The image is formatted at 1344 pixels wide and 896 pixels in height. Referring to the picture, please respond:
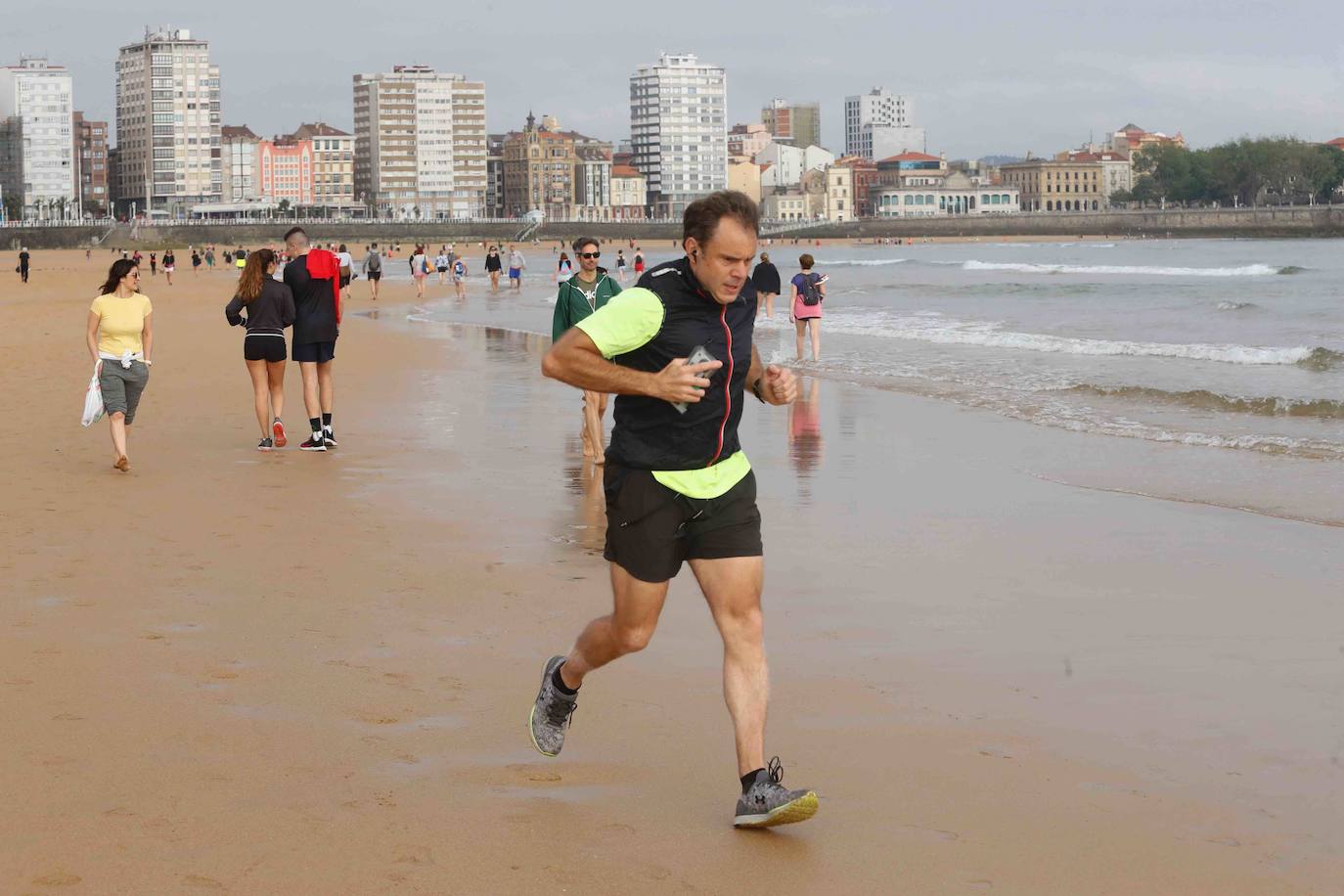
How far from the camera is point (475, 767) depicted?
159 inches

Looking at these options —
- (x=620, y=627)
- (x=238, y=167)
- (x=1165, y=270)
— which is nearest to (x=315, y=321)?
(x=620, y=627)

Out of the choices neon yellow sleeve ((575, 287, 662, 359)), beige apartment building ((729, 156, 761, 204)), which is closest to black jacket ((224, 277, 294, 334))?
neon yellow sleeve ((575, 287, 662, 359))

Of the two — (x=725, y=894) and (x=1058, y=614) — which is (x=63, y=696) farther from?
(x=1058, y=614)

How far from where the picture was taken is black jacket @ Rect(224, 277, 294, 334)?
404 inches

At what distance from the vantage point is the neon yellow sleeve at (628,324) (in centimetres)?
362

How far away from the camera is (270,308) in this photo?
1030 centimetres

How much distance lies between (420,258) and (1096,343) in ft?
75.4

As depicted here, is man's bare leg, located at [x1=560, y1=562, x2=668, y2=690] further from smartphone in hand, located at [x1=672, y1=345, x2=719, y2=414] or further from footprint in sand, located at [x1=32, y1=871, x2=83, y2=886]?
footprint in sand, located at [x1=32, y1=871, x2=83, y2=886]

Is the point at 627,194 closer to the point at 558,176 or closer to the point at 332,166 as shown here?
the point at 558,176

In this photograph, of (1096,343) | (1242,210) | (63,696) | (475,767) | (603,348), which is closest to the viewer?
(603,348)

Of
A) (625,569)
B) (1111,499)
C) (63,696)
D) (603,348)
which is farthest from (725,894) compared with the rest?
(1111,499)

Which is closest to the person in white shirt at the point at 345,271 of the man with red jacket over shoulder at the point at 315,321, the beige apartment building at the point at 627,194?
the man with red jacket over shoulder at the point at 315,321

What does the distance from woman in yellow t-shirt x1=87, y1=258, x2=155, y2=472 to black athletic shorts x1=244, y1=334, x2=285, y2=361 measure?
3.11 feet

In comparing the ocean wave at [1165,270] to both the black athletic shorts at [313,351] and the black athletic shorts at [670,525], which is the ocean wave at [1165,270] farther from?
the black athletic shorts at [670,525]
